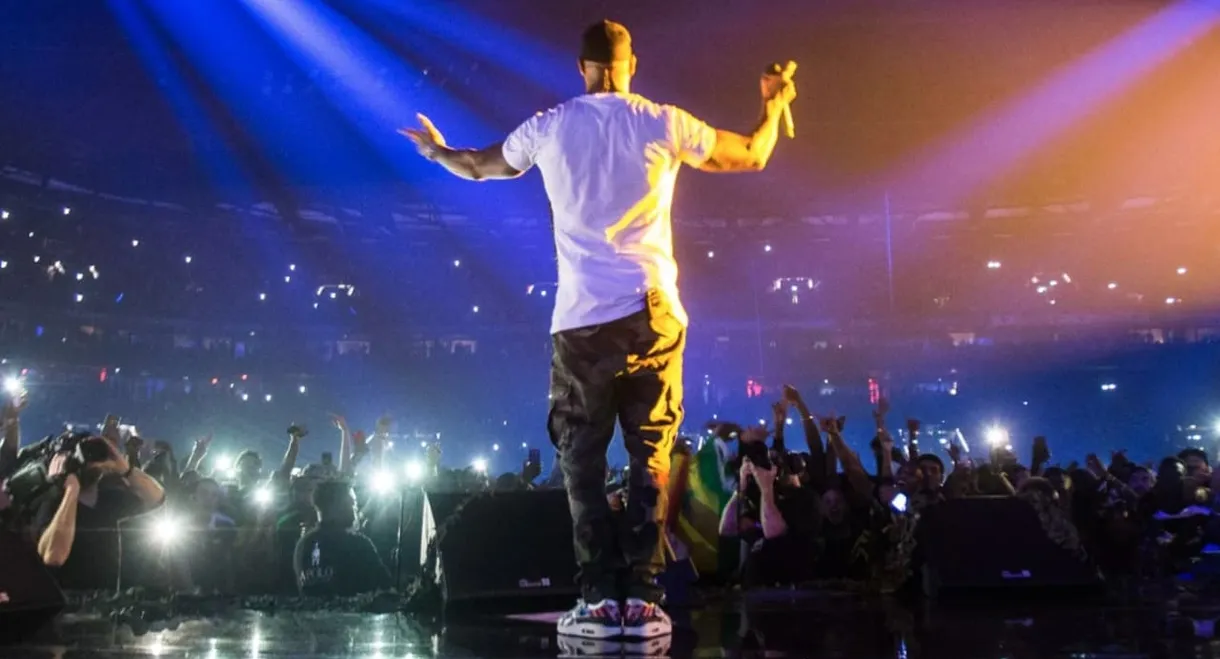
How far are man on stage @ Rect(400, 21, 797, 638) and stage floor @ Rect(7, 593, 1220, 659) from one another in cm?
24

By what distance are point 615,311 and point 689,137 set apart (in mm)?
558

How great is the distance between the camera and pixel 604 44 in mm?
2512

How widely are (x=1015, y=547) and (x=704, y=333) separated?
1960cm

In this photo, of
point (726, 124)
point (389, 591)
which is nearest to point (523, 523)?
point (389, 591)

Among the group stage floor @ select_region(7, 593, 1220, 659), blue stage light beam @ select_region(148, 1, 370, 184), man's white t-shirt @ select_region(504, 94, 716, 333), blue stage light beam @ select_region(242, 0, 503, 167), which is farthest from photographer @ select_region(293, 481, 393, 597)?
blue stage light beam @ select_region(148, 1, 370, 184)

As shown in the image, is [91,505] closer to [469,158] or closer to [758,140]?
[469,158]

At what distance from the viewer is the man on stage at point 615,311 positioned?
91.6 inches

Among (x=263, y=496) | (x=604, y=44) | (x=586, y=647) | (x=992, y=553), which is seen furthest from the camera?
(x=263, y=496)

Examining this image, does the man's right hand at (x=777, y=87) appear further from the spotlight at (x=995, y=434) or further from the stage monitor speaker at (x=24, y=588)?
the spotlight at (x=995, y=434)

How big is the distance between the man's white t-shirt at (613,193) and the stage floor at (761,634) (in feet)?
2.97

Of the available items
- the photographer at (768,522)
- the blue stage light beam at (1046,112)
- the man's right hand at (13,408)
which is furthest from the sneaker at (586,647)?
the blue stage light beam at (1046,112)

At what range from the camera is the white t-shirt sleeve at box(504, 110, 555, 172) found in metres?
2.51

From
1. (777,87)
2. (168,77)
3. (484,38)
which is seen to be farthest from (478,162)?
(168,77)

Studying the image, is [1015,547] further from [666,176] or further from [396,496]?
[396,496]
